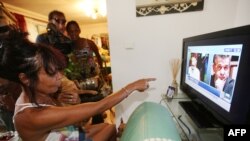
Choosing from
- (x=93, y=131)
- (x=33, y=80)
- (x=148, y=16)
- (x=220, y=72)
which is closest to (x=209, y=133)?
(x=220, y=72)

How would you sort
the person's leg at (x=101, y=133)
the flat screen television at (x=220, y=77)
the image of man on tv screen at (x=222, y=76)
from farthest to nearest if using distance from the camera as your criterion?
the person's leg at (x=101, y=133) < the image of man on tv screen at (x=222, y=76) < the flat screen television at (x=220, y=77)

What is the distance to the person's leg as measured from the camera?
1.02 meters

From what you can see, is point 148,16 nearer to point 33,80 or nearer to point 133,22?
point 133,22

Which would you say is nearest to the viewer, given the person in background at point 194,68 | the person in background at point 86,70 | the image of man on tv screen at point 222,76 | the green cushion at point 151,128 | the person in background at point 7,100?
the green cushion at point 151,128

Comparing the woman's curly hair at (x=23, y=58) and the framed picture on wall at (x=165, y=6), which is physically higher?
the framed picture on wall at (x=165, y=6)

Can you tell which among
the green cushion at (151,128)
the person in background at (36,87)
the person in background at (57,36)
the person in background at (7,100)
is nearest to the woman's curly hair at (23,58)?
the person in background at (36,87)

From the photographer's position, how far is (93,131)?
1.07 m

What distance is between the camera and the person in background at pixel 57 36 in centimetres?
158

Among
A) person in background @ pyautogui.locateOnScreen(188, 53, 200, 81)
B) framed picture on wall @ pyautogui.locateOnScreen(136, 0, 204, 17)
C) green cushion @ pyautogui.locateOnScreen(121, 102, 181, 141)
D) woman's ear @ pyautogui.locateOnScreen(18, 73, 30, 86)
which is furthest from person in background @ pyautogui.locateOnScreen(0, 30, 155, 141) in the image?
framed picture on wall @ pyautogui.locateOnScreen(136, 0, 204, 17)

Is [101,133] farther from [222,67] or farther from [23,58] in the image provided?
[222,67]

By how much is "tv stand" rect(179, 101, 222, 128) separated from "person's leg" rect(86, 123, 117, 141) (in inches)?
21.4

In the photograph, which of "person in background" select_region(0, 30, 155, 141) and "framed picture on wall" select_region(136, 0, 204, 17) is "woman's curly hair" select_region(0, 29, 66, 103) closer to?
"person in background" select_region(0, 30, 155, 141)

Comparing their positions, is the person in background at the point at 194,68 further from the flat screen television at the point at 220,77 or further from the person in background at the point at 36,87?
the person in background at the point at 36,87

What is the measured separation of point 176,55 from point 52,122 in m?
1.29
